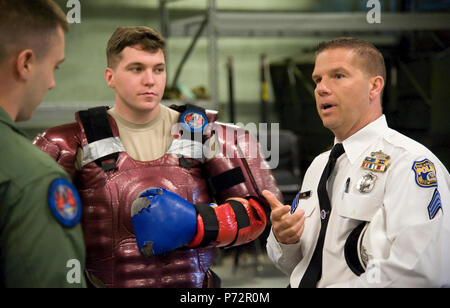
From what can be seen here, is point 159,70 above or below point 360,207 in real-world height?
above

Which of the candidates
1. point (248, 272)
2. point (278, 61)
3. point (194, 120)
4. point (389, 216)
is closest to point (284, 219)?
point (389, 216)

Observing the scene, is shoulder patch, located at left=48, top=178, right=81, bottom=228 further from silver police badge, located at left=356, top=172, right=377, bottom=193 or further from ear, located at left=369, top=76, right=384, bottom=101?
ear, located at left=369, top=76, right=384, bottom=101

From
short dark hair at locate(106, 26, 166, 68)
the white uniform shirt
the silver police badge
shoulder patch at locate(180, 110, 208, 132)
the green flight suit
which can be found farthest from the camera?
shoulder patch at locate(180, 110, 208, 132)

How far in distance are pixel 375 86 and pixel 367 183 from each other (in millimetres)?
256

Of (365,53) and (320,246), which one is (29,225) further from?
(365,53)

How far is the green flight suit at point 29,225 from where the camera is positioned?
0.88m

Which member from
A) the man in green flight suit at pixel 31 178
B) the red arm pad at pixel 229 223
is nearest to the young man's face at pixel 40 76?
the man in green flight suit at pixel 31 178

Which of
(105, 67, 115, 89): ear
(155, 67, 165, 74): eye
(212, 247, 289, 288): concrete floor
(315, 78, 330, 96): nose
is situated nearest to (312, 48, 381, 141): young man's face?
(315, 78, 330, 96): nose

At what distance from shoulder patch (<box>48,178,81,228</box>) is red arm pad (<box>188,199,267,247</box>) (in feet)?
1.40

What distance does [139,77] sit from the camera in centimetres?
138

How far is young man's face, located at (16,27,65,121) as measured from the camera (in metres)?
0.98

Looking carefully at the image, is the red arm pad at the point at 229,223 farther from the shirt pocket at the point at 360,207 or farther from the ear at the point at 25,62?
the ear at the point at 25,62

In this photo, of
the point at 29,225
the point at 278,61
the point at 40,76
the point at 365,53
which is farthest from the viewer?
the point at 278,61

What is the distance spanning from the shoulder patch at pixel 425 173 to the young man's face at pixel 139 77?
69 cm
